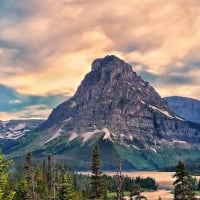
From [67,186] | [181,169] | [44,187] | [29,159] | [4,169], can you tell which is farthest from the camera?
[44,187]

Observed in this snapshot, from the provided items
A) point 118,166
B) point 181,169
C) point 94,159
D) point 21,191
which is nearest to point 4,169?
point 118,166

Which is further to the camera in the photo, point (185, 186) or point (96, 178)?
point (96, 178)

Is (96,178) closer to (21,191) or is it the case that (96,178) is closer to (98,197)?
(98,197)

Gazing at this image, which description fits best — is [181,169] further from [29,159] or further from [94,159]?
[29,159]

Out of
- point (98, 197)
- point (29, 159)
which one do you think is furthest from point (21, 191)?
point (98, 197)

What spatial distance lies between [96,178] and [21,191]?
1114 inches

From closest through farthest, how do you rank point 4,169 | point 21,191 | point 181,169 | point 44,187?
point 4,169 < point 181,169 < point 21,191 < point 44,187

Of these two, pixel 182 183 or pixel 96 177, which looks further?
pixel 96 177

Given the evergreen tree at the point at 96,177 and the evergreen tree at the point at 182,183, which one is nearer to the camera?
the evergreen tree at the point at 182,183

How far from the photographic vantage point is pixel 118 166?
62.6 metres

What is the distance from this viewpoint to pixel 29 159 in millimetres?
104875

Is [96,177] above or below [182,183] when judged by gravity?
above

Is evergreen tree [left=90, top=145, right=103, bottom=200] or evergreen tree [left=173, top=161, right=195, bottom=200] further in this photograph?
evergreen tree [left=90, top=145, right=103, bottom=200]

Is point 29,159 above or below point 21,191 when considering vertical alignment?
above
